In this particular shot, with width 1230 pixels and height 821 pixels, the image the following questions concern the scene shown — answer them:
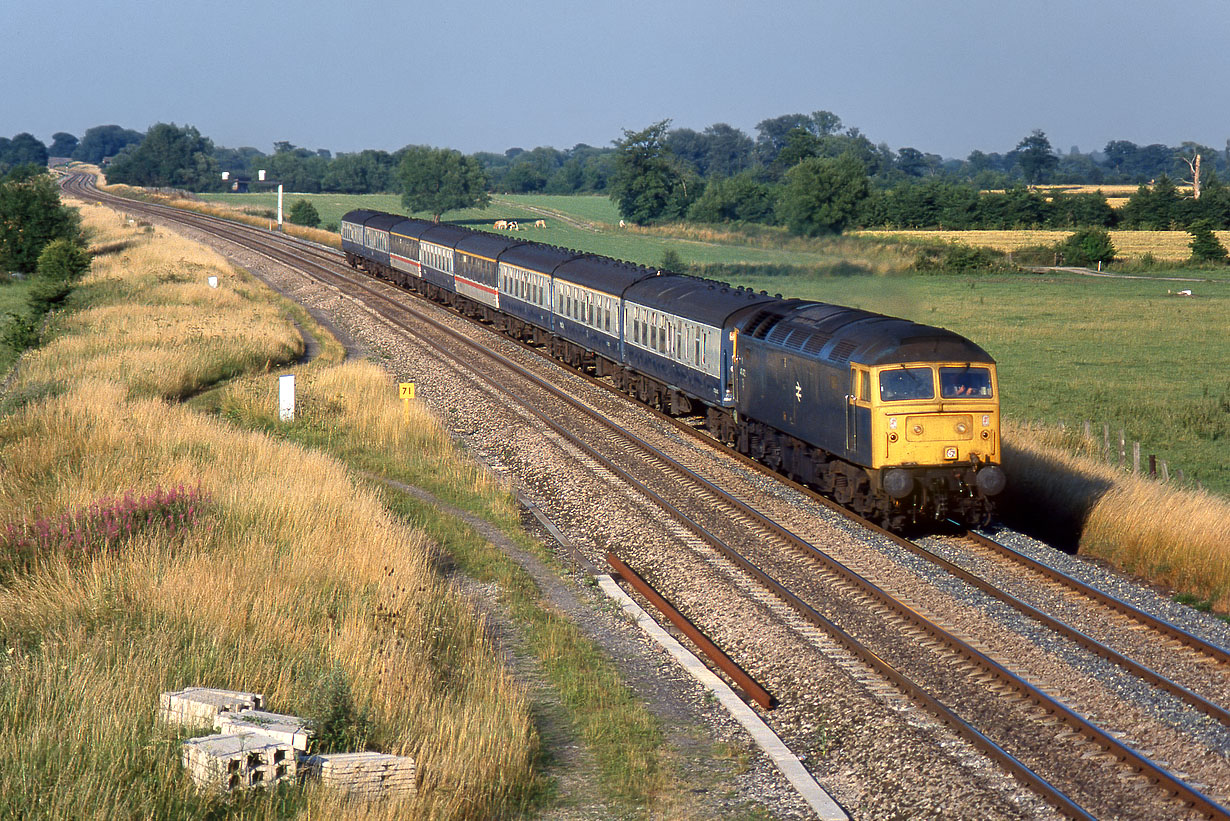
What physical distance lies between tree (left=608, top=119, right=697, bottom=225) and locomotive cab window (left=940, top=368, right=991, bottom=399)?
3942 inches

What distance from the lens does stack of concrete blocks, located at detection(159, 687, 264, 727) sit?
888 centimetres

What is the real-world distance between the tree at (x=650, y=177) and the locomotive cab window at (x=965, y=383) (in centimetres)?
10014

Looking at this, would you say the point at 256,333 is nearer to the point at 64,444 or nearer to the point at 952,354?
the point at 64,444

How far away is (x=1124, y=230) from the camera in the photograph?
102562 mm

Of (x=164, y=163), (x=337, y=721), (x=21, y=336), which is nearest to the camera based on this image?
(x=337, y=721)

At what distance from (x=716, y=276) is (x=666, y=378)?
112ft

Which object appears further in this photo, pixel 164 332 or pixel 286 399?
pixel 164 332

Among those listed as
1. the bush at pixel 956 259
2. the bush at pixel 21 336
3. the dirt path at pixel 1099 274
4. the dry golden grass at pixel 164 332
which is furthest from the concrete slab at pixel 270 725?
the dirt path at pixel 1099 274

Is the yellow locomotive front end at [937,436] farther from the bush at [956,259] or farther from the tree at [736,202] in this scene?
the tree at [736,202]

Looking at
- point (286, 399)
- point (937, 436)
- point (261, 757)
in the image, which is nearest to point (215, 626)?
point (261, 757)

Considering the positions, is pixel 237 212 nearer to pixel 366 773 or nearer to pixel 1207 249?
pixel 1207 249

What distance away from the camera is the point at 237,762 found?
8.05 metres

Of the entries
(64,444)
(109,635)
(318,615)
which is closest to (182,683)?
(109,635)

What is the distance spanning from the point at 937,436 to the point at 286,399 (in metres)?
14.0
